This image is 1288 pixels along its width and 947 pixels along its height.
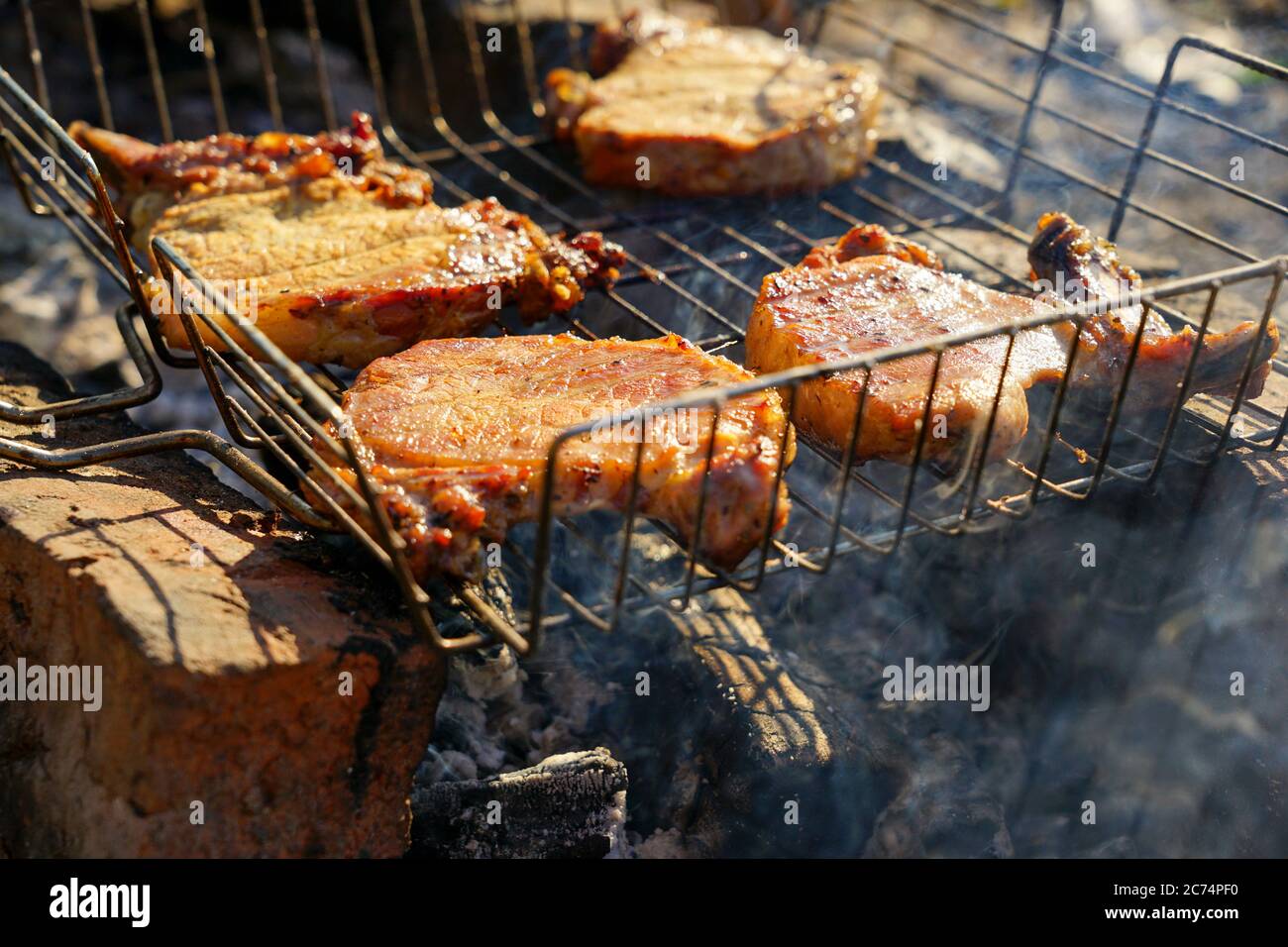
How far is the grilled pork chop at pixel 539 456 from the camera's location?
11.9 feet

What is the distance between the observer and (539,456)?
378 cm

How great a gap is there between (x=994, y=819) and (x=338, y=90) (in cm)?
735

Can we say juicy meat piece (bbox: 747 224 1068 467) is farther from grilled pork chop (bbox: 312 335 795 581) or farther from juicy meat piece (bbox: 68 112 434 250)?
juicy meat piece (bbox: 68 112 434 250)

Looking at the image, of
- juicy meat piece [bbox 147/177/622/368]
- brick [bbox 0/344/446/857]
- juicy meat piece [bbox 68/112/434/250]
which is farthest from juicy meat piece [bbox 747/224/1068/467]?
juicy meat piece [bbox 68/112/434/250]

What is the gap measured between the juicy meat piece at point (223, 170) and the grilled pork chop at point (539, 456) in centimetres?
157

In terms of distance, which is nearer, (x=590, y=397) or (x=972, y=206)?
(x=590, y=397)

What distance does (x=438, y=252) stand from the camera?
16.0 ft

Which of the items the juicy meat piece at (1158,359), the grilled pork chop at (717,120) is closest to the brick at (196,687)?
the juicy meat piece at (1158,359)

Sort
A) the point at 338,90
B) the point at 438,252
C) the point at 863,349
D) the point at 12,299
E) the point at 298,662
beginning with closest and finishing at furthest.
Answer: the point at 298,662
the point at 863,349
the point at 438,252
the point at 12,299
the point at 338,90

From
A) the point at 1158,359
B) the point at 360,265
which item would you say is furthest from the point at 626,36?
the point at 1158,359

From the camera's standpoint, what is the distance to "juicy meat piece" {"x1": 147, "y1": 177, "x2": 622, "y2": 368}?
15.0 feet

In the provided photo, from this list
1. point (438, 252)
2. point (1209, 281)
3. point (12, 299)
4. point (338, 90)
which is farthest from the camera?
point (338, 90)
